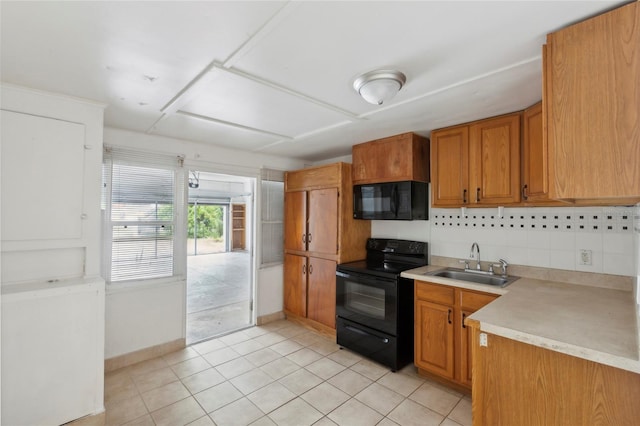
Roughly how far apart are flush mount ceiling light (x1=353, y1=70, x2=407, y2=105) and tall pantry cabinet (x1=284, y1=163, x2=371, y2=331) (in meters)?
1.62

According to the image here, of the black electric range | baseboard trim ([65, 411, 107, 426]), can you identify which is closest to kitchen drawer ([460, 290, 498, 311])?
the black electric range

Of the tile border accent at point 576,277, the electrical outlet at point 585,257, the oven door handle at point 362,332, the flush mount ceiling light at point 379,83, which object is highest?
the flush mount ceiling light at point 379,83

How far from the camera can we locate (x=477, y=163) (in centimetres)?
254

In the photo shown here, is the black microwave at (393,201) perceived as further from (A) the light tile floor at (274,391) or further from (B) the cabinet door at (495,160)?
(A) the light tile floor at (274,391)

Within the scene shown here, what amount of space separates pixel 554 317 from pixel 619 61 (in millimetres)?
1234

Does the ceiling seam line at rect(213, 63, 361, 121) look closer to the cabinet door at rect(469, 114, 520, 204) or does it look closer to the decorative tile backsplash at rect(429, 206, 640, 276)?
the cabinet door at rect(469, 114, 520, 204)

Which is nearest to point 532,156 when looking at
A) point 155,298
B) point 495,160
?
point 495,160

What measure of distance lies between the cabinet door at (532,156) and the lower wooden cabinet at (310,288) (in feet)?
6.71

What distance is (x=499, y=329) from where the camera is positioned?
142 centimetres

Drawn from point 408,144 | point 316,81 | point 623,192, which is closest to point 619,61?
point 623,192

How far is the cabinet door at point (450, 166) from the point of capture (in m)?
2.63

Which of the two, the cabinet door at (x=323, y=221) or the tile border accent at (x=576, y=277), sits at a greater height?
the cabinet door at (x=323, y=221)

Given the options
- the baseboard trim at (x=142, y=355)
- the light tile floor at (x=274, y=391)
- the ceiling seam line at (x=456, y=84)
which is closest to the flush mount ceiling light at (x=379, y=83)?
the ceiling seam line at (x=456, y=84)

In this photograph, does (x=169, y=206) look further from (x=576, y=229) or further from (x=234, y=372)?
(x=576, y=229)
